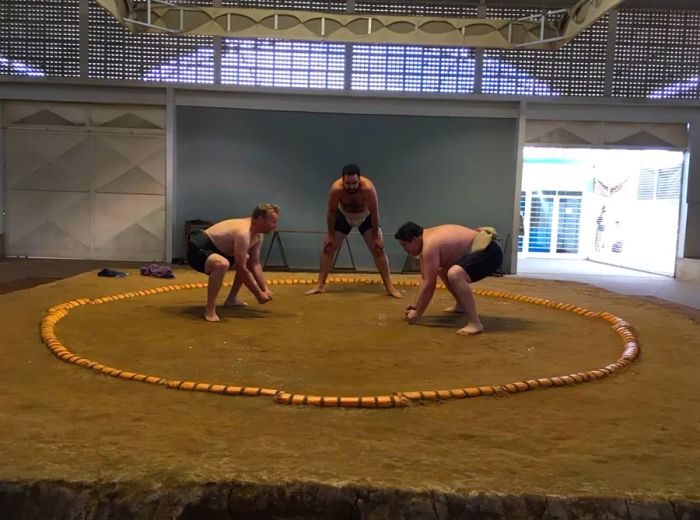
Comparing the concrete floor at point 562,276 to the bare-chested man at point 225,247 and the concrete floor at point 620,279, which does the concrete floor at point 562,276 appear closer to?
the concrete floor at point 620,279

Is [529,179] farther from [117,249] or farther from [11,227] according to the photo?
[11,227]

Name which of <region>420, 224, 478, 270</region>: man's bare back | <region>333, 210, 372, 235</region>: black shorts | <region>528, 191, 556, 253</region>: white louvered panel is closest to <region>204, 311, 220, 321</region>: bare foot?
<region>420, 224, 478, 270</region>: man's bare back

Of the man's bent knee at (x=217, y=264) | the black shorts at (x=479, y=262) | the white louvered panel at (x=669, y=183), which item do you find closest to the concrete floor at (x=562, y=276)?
the white louvered panel at (x=669, y=183)

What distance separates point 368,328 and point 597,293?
2658mm

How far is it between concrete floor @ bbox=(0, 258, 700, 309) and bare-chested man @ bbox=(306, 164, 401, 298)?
8.39 feet

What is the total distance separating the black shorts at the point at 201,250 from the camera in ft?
11.1

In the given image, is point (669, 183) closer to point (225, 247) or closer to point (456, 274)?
point (456, 274)

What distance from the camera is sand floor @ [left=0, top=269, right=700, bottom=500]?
135cm

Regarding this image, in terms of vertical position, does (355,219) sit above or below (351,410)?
above

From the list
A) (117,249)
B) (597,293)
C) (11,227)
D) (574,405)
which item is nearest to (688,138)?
(597,293)

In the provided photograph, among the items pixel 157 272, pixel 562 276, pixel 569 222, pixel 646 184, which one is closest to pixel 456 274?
pixel 157 272

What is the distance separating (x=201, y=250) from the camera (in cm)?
338

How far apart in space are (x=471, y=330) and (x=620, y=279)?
535cm

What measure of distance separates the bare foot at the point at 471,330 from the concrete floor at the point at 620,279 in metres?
3.01
